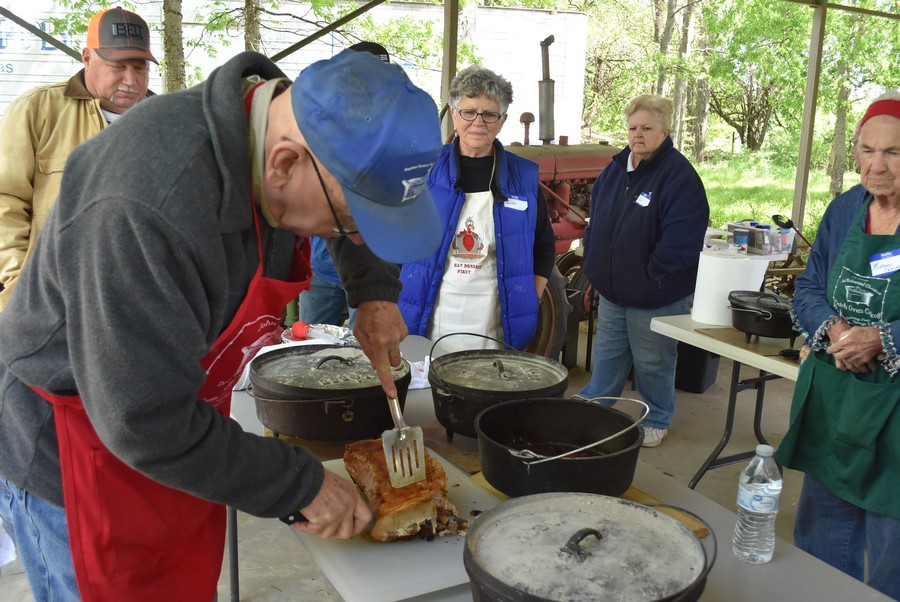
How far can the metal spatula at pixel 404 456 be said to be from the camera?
5.08 ft

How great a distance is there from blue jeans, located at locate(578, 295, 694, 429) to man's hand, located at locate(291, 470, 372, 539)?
9.95ft

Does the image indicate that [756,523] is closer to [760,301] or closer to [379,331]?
[379,331]

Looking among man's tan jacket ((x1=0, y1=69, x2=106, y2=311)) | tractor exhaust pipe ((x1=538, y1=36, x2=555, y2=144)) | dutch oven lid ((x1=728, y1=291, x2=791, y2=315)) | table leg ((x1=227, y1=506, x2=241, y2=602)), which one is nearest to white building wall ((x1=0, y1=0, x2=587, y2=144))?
tractor exhaust pipe ((x1=538, y1=36, x2=555, y2=144))

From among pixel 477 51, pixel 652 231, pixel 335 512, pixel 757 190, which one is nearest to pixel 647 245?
pixel 652 231

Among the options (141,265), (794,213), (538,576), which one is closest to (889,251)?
(538,576)

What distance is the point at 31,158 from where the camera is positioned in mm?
3082

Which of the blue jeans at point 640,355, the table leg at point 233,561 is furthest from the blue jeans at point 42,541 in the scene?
the blue jeans at point 640,355

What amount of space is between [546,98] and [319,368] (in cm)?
493

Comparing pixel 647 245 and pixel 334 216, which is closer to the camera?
pixel 334 216

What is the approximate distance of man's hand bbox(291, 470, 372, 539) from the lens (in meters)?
1.32

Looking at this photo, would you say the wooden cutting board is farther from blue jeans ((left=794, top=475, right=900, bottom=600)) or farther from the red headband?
the red headband

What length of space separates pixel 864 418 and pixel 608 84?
1753 cm

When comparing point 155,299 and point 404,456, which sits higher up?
point 155,299

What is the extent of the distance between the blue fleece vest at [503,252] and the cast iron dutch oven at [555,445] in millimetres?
1525
